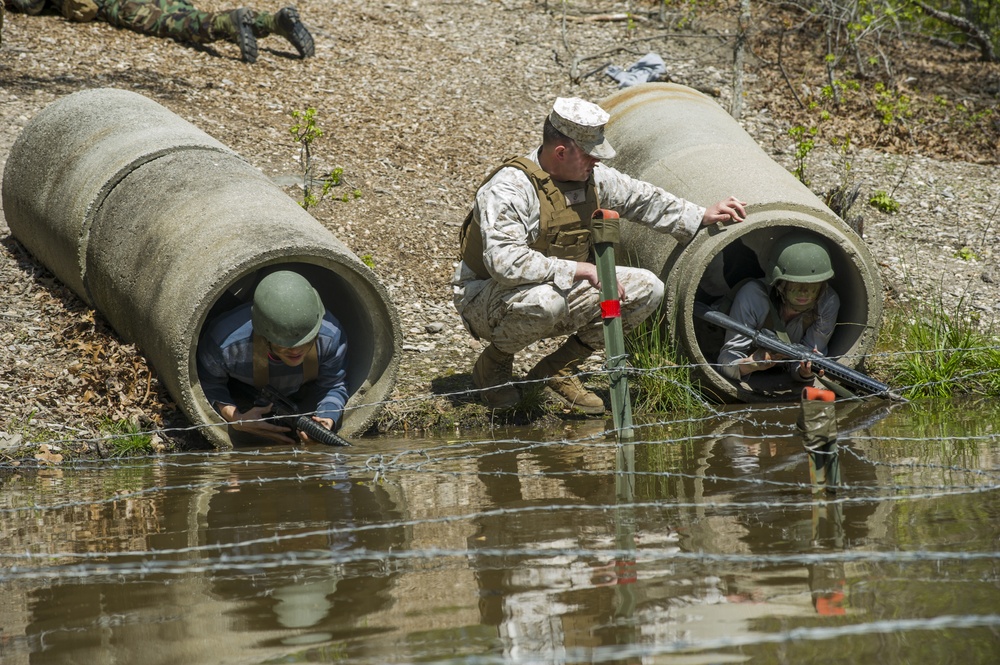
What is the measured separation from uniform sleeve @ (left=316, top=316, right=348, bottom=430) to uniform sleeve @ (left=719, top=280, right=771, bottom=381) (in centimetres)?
212

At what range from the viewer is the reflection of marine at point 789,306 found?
6043mm

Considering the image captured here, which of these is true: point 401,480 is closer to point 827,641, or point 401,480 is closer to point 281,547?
point 281,547

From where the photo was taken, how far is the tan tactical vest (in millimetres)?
5797

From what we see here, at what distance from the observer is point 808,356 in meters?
5.98

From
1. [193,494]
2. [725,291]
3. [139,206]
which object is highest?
[139,206]

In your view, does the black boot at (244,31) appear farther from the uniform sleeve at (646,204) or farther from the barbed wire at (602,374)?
the uniform sleeve at (646,204)

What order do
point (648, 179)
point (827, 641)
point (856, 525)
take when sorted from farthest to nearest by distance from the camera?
point (648, 179)
point (856, 525)
point (827, 641)

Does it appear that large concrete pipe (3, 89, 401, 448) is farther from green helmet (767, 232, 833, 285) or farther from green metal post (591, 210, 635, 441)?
green helmet (767, 232, 833, 285)

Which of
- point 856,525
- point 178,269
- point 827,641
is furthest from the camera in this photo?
point 178,269

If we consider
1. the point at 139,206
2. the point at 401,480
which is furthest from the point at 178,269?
the point at 401,480

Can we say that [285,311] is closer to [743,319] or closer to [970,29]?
[743,319]

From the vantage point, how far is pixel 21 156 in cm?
739

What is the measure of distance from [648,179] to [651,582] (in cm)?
388

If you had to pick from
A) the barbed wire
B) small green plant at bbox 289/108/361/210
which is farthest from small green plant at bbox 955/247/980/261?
small green plant at bbox 289/108/361/210
